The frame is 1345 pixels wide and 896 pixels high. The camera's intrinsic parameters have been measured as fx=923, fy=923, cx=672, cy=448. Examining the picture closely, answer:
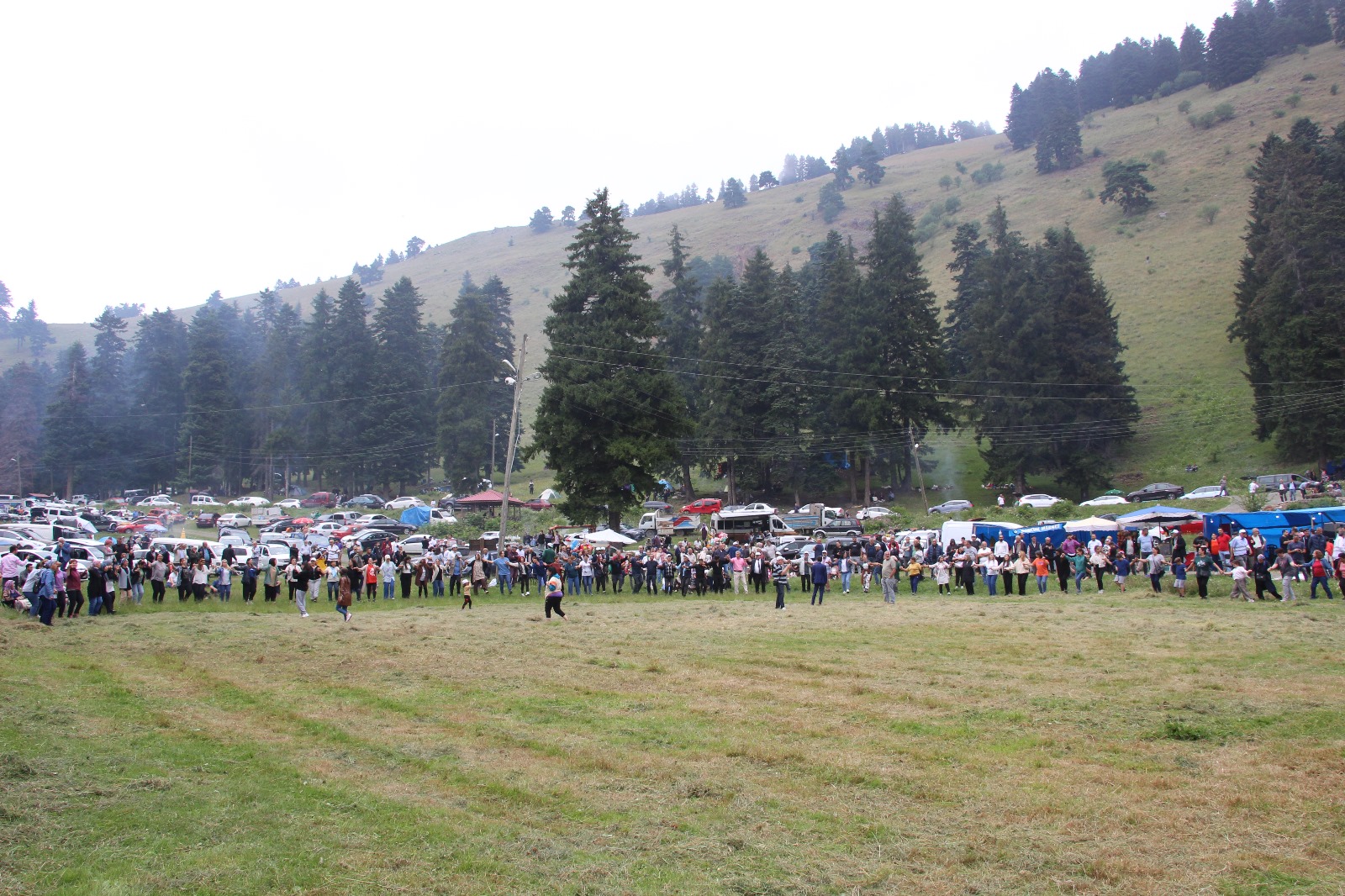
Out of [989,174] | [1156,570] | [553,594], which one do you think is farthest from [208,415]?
[989,174]

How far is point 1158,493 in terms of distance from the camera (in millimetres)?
53125

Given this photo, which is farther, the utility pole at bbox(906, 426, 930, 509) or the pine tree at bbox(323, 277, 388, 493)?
the pine tree at bbox(323, 277, 388, 493)

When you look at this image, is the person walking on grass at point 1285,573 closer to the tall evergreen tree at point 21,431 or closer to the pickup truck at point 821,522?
the pickup truck at point 821,522

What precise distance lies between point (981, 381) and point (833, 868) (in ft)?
200

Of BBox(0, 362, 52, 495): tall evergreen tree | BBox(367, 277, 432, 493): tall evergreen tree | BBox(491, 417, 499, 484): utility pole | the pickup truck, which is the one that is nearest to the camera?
the pickup truck

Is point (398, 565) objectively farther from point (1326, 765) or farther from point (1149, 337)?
point (1149, 337)

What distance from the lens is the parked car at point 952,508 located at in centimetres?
5441

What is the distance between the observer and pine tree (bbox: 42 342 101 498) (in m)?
84.8

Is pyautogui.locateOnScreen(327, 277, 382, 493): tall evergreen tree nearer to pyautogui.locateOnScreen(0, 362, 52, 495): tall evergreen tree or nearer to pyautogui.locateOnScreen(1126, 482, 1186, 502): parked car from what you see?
pyautogui.locateOnScreen(0, 362, 52, 495): tall evergreen tree

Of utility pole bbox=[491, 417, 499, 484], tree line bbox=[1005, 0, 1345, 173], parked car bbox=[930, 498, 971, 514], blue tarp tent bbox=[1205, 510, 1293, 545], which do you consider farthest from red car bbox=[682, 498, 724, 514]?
tree line bbox=[1005, 0, 1345, 173]

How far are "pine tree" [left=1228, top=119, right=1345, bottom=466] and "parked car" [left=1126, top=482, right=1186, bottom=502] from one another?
6.68m

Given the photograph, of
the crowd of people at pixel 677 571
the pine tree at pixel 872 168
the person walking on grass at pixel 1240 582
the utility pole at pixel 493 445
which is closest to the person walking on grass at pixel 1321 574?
the crowd of people at pixel 677 571

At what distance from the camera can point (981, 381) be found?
63.7m

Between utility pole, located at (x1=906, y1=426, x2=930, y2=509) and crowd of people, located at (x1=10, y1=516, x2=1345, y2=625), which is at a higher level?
utility pole, located at (x1=906, y1=426, x2=930, y2=509)
